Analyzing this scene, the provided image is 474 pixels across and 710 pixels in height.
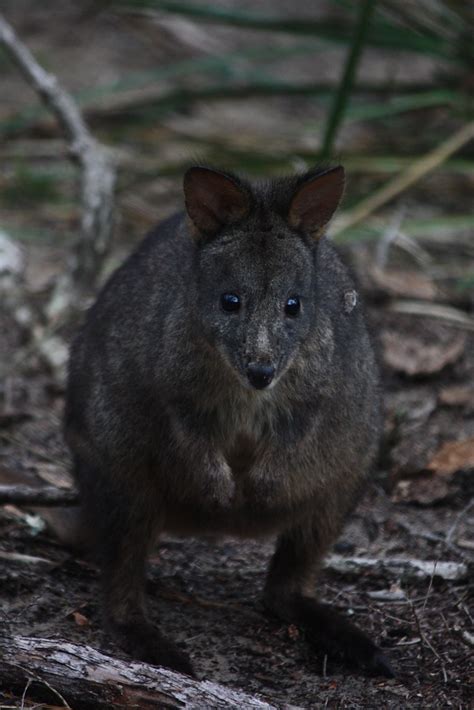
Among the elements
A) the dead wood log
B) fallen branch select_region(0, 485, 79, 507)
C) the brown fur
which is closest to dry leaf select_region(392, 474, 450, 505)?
the brown fur

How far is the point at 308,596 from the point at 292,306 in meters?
1.07

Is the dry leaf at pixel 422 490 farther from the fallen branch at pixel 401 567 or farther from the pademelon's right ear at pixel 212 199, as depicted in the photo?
the pademelon's right ear at pixel 212 199

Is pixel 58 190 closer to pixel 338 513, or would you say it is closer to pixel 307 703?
pixel 338 513

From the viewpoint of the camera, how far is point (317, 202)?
3.47 m

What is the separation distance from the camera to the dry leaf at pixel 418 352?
18.5 ft

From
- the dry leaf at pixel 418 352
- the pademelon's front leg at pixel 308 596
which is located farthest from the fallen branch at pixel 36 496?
the dry leaf at pixel 418 352

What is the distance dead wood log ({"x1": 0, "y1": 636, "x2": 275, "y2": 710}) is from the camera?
291 centimetres

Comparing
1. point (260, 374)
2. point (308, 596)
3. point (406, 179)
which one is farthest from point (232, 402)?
point (406, 179)

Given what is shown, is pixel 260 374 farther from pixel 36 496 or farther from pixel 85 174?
pixel 85 174

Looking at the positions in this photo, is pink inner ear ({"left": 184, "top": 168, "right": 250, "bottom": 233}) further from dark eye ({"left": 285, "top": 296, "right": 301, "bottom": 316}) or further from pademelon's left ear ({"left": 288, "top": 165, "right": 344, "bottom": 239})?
dark eye ({"left": 285, "top": 296, "right": 301, "bottom": 316})

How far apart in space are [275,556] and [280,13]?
25.2 feet

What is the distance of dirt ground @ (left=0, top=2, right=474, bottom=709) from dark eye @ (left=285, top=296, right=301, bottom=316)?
104 centimetres

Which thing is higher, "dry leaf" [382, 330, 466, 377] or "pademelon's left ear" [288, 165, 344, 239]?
"dry leaf" [382, 330, 466, 377]

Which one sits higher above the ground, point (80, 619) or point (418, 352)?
point (418, 352)
